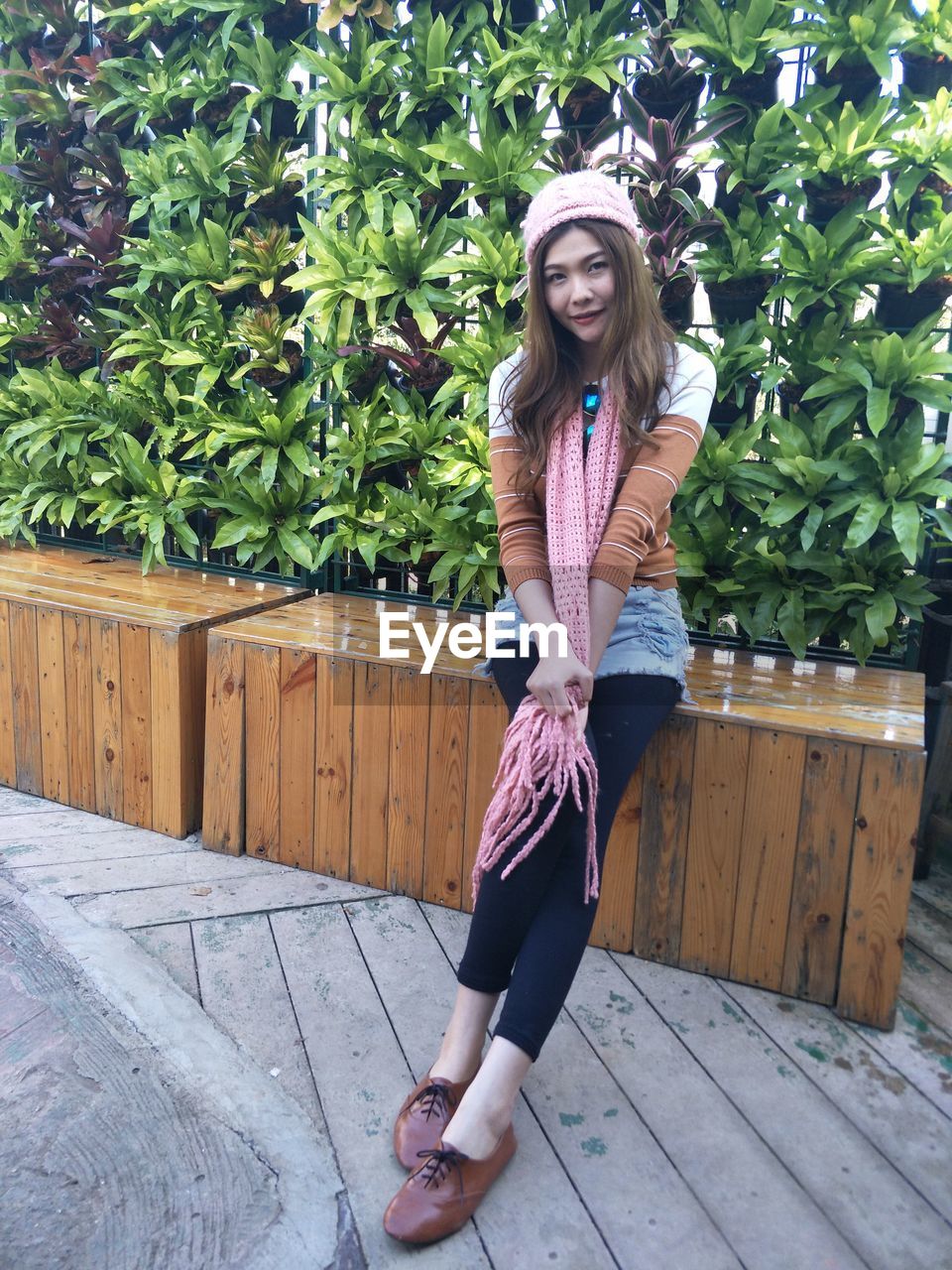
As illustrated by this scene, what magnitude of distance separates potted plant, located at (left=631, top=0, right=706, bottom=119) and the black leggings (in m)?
1.82

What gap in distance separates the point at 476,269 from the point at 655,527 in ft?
3.89

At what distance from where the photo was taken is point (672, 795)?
7.32ft

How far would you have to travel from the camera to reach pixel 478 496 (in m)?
2.97

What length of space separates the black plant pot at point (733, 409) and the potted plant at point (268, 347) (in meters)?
1.44

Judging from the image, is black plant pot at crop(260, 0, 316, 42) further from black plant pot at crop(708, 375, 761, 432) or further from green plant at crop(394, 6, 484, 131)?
black plant pot at crop(708, 375, 761, 432)

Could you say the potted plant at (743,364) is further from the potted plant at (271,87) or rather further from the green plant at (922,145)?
the potted plant at (271,87)

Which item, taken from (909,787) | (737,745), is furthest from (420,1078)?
(909,787)

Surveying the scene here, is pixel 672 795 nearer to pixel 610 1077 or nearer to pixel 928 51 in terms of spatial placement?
pixel 610 1077

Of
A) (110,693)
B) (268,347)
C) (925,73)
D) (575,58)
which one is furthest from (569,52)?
(110,693)

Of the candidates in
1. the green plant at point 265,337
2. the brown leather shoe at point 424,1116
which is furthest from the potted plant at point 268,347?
the brown leather shoe at point 424,1116

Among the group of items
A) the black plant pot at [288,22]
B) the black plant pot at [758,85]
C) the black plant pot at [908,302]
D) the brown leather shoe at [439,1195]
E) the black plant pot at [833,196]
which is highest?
the black plant pot at [288,22]

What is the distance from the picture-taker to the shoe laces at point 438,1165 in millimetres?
1573

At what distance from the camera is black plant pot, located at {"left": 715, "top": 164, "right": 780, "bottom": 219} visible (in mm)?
2637

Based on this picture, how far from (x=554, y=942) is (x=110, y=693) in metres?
1.74
